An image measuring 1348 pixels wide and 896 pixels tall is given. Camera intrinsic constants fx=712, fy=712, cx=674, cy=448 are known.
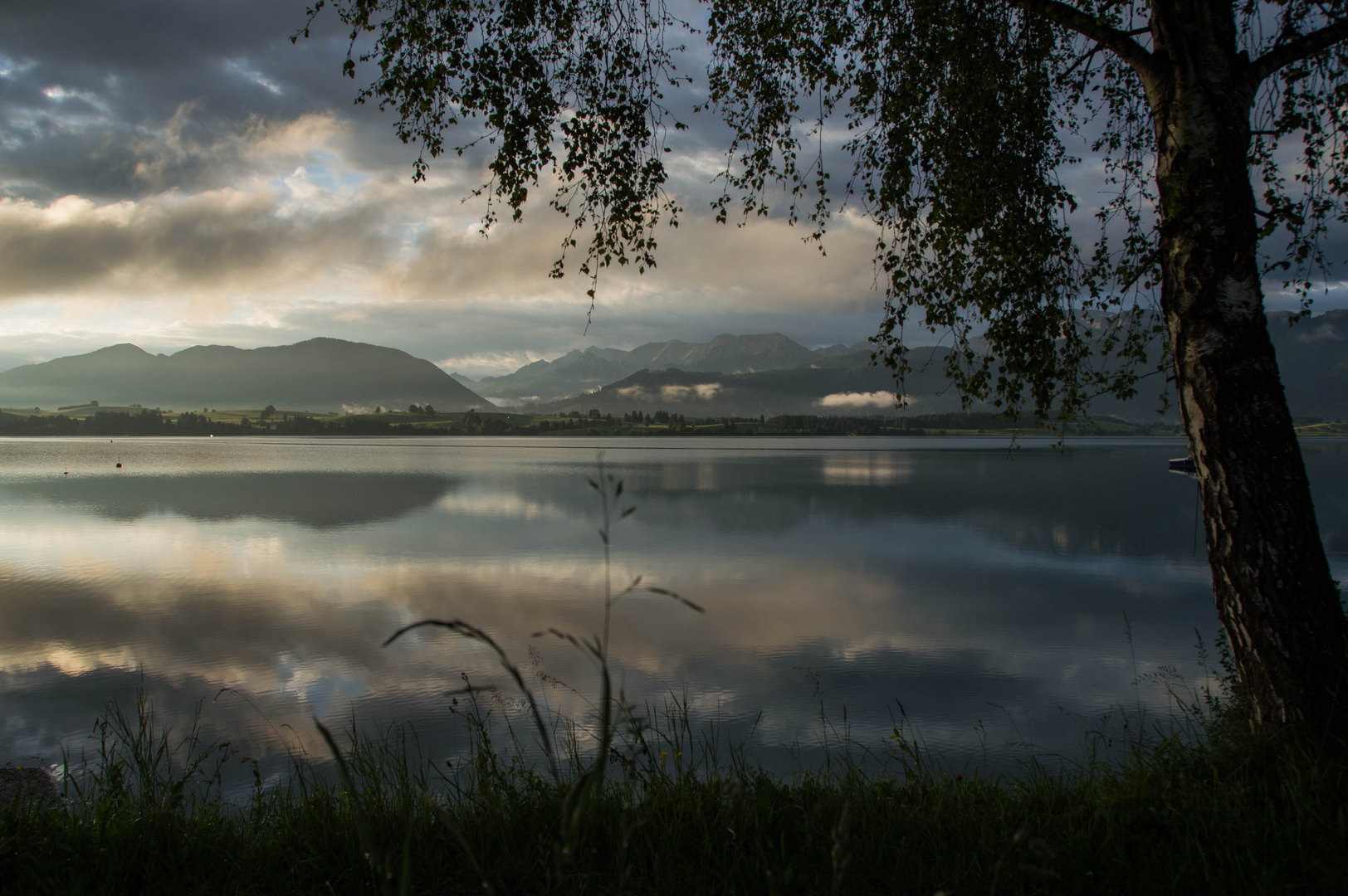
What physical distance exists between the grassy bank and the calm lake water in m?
3.78

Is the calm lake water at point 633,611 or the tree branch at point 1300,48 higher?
the tree branch at point 1300,48

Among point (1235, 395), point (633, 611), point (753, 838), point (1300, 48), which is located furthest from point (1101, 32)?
point (633, 611)

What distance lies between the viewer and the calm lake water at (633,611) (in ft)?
32.6

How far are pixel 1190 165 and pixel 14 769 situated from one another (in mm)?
11883

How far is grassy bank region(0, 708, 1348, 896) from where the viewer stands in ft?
11.7

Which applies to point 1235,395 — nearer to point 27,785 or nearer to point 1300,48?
point 1300,48

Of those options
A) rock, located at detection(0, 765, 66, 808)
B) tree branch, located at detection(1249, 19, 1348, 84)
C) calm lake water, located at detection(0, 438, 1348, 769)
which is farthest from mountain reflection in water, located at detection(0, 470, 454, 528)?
tree branch, located at detection(1249, 19, 1348, 84)

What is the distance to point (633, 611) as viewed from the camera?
16.3 m

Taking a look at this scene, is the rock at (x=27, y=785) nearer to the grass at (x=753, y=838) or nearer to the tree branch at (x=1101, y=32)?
the grass at (x=753, y=838)

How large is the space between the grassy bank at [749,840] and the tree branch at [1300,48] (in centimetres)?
494

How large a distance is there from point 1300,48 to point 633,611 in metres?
14.0

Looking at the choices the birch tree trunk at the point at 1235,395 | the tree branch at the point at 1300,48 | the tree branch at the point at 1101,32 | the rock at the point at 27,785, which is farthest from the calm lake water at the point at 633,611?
the tree branch at the point at 1300,48

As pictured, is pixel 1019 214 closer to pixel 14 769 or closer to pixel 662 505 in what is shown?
pixel 14 769

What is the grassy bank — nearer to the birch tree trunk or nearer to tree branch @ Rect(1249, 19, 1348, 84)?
the birch tree trunk
